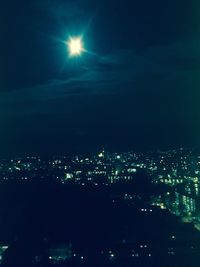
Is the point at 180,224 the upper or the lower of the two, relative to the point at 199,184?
lower

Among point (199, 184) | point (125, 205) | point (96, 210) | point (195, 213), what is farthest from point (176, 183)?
point (96, 210)

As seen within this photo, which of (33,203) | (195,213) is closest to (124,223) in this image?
(33,203)

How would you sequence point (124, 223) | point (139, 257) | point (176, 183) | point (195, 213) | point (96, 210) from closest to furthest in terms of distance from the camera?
point (139, 257) < point (124, 223) < point (96, 210) < point (195, 213) < point (176, 183)

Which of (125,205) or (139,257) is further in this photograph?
(125,205)

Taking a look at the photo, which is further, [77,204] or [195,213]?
[195,213]

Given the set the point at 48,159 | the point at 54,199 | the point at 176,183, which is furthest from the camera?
the point at 48,159

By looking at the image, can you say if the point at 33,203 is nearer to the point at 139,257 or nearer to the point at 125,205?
the point at 125,205

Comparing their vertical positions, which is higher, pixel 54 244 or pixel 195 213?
pixel 195 213

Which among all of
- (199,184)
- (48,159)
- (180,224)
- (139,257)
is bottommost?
(139,257)

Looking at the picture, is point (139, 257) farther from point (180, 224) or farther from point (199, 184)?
point (199, 184)
